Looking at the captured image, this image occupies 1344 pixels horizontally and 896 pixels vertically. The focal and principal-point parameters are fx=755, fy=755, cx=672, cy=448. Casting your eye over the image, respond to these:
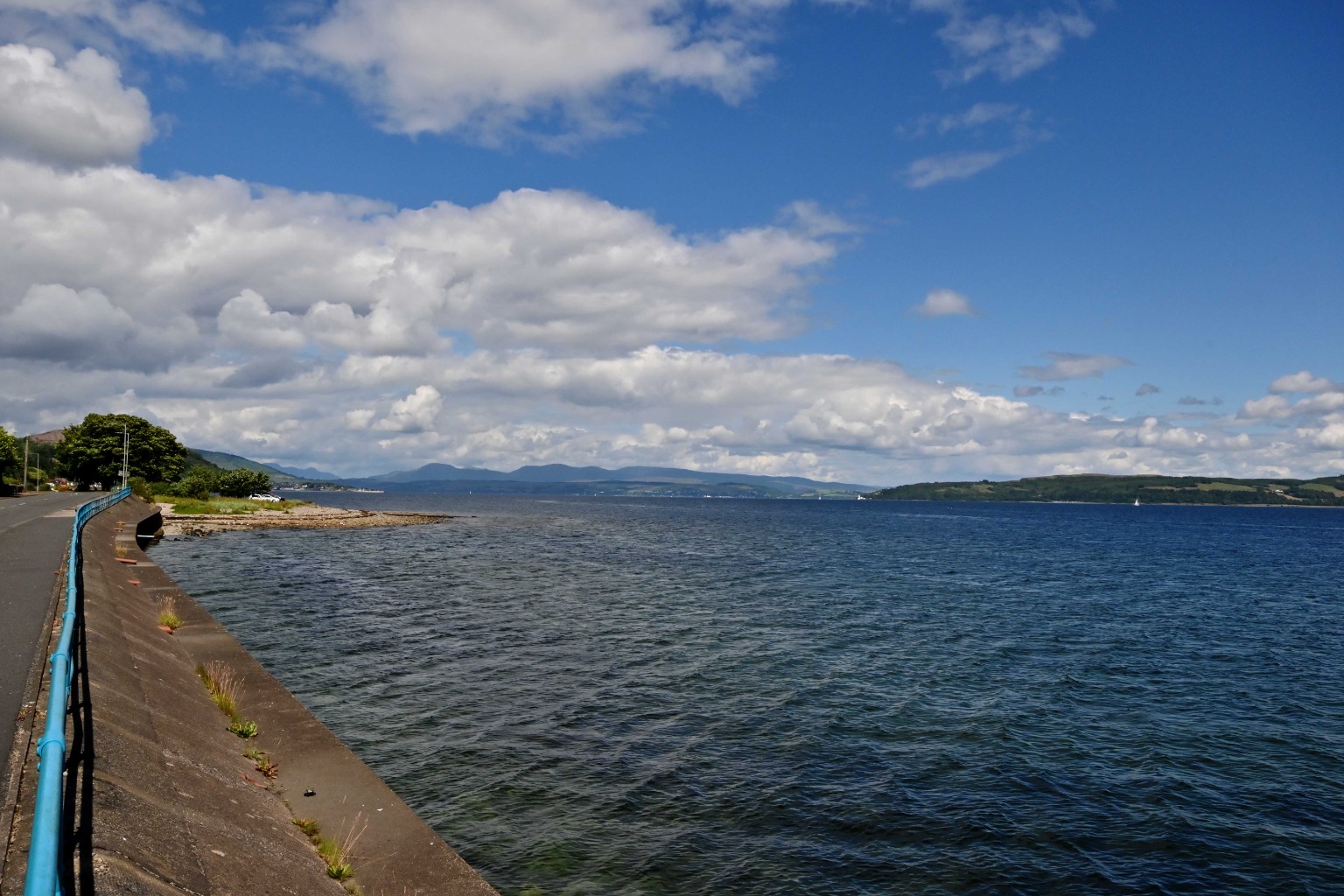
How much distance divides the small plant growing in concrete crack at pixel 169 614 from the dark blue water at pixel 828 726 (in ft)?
12.7

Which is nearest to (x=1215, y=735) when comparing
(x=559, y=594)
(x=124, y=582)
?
(x=559, y=594)

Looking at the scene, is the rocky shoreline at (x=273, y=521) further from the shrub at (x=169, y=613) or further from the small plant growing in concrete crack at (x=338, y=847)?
the small plant growing in concrete crack at (x=338, y=847)

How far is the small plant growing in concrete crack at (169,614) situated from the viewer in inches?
1013

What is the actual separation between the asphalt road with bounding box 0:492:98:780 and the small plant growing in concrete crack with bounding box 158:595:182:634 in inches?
132

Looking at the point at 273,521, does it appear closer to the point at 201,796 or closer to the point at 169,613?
the point at 169,613

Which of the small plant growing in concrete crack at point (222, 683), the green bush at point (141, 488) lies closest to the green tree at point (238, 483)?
the green bush at point (141, 488)

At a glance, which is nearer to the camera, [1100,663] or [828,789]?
[828,789]

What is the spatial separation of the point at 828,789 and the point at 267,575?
4623cm

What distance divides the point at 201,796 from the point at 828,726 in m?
17.1

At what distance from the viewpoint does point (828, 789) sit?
18609 millimetres

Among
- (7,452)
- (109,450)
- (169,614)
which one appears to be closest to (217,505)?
(109,450)

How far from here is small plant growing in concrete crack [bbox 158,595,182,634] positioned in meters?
25.7

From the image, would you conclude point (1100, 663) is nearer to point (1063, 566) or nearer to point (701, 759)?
point (701, 759)

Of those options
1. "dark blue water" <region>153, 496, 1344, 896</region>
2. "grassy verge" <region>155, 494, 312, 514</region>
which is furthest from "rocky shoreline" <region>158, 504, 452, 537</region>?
"dark blue water" <region>153, 496, 1344, 896</region>
